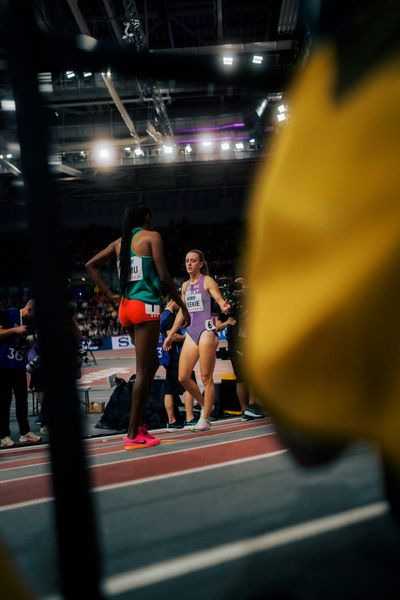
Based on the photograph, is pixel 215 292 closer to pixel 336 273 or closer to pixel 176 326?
pixel 176 326

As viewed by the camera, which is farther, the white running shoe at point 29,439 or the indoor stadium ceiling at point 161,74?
the white running shoe at point 29,439

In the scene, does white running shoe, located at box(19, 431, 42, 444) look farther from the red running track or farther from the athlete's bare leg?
the athlete's bare leg

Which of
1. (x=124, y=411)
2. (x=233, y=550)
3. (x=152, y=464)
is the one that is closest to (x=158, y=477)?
(x=152, y=464)

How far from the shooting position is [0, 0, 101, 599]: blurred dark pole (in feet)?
1.56

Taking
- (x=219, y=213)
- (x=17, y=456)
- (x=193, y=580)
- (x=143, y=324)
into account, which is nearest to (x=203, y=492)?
(x=193, y=580)

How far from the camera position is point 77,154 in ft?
72.6

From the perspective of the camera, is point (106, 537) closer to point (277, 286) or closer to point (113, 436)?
point (277, 286)

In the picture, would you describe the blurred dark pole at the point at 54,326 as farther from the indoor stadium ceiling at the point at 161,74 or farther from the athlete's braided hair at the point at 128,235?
the athlete's braided hair at the point at 128,235

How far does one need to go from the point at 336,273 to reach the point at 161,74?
414 mm

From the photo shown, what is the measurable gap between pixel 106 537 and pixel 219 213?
24.9 meters

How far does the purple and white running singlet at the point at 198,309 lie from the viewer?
13.3 feet

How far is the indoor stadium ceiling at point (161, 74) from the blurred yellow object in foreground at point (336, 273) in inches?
11.1

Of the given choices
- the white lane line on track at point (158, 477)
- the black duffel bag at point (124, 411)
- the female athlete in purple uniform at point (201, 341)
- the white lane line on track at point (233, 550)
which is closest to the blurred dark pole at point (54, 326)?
the white lane line on track at point (233, 550)

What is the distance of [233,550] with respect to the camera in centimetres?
122
